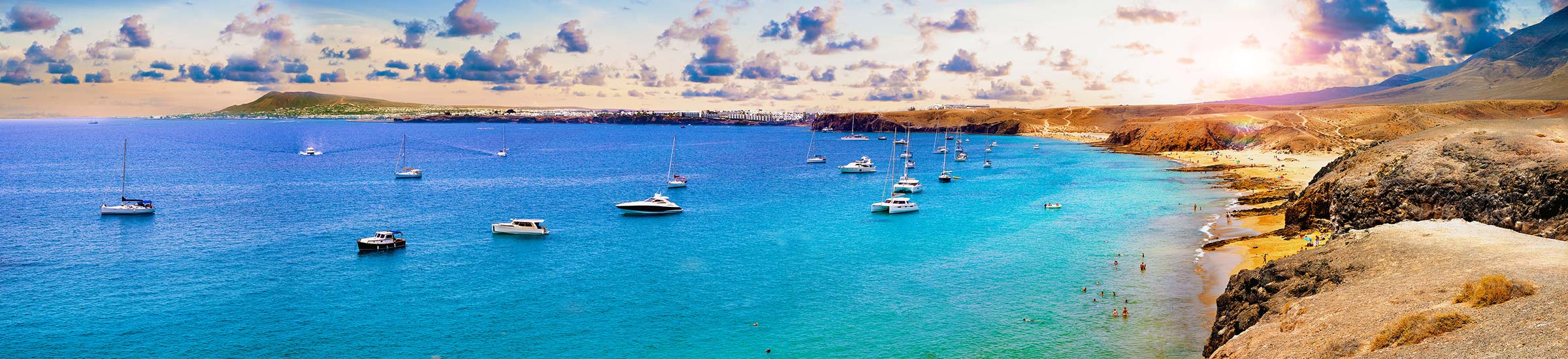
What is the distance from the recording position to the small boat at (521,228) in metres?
75.1

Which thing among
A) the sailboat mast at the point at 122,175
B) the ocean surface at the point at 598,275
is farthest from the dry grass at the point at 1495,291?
the sailboat mast at the point at 122,175

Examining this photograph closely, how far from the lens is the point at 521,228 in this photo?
75125 millimetres

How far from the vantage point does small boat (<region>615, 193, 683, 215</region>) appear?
88.9 metres

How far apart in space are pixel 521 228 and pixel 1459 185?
2574 inches

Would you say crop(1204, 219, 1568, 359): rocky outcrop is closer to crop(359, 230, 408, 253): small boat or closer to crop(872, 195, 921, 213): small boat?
crop(872, 195, 921, 213): small boat

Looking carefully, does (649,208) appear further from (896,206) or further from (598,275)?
(598,275)

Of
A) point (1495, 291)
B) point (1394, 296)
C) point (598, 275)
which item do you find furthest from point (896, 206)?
point (1495, 291)

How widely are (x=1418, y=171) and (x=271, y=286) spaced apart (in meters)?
70.3

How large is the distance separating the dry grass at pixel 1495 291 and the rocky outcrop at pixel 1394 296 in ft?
1.05

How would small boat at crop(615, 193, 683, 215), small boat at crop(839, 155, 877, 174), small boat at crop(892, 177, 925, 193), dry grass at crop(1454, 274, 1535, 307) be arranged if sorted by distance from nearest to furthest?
dry grass at crop(1454, 274, 1535, 307) → small boat at crop(615, 193, 683, 215) → small boat at crop(892, 177, 925, 193) → small boat at crop(839, 155, 877, 174)

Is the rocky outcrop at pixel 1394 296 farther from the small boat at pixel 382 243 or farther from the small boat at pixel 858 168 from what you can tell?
the small boat at pixel 858 168

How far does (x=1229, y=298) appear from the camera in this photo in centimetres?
3972

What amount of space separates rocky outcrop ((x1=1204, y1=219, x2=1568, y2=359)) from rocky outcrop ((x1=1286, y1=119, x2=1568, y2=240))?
15.2 ft

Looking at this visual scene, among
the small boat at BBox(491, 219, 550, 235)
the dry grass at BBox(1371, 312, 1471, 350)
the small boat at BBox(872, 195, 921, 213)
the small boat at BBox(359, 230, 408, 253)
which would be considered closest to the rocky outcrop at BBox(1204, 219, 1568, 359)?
the dry grass at BBox(1371, 312, 1471, 350)
